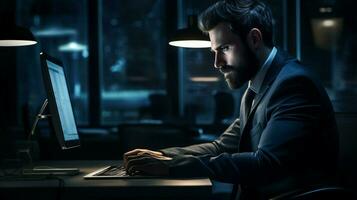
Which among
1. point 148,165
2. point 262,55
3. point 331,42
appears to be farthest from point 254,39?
point 331,42

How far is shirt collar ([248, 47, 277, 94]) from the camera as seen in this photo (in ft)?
6.40

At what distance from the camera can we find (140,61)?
704 cm

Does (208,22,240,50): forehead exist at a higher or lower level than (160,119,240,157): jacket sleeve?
higher

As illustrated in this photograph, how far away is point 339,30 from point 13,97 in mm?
4148

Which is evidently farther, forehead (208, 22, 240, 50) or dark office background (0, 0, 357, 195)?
dark office background (0, 0, 357, 195)

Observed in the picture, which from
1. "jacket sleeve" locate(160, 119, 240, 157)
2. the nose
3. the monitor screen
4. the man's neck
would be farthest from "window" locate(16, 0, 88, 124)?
the man's neck

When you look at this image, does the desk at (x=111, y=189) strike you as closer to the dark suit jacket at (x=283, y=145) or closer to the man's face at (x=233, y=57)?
the dark suit jacket at (x=283, y=145)

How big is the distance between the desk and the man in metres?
0.05

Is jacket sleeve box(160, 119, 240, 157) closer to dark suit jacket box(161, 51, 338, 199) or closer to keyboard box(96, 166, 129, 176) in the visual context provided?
keyboard box(96, 166, 129, 176)

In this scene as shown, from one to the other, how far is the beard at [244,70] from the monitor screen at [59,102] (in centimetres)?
65

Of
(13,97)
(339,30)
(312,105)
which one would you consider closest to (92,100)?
(13,97)

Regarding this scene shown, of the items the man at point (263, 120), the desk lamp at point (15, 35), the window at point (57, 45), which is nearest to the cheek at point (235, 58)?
the man at point (263, 120)

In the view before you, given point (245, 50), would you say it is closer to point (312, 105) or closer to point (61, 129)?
point (312, 105)

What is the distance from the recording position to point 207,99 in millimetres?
6863
